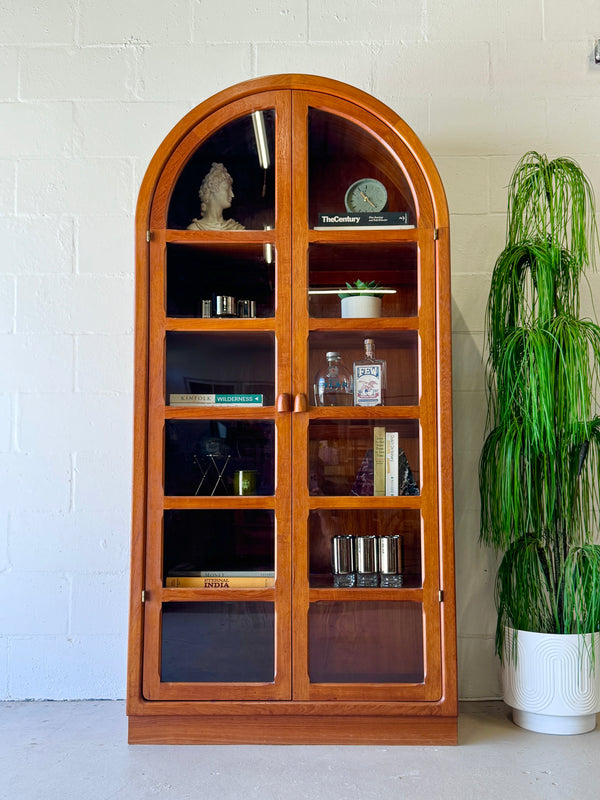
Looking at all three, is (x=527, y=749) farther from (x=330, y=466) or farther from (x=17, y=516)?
(x=17, y=516)

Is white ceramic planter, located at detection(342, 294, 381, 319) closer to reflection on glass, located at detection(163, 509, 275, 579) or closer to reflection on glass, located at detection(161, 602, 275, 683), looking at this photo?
reflection on glass, located at detection(163, 509, 275, 579)

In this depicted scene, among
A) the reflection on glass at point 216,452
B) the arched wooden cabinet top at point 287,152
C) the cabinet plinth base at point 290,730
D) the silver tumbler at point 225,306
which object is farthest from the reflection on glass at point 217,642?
the arched wooden cabinet top at point 287,152

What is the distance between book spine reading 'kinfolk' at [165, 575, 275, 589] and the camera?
6.56ft

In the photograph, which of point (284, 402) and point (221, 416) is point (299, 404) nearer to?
point (284, 402)

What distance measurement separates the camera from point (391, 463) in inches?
80.2

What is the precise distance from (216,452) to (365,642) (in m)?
0.66

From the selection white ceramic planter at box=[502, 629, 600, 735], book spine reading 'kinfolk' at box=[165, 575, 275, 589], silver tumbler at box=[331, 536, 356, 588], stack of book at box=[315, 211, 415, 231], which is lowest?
white ceramic planter at box=[502, 629, 600, 735]

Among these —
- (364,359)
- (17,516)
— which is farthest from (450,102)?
(17,516)

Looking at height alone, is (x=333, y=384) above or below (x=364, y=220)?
below

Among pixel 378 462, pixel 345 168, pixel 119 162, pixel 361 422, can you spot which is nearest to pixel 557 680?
pixel 378 462

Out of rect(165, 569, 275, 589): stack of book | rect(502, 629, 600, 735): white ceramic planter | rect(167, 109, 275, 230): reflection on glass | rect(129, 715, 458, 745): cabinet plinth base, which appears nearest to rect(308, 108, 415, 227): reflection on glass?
rect(167, 109, 275, 230): reflection on glass

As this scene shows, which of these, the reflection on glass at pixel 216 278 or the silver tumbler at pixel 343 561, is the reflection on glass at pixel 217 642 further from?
the reflection on glass at pixel 216 278

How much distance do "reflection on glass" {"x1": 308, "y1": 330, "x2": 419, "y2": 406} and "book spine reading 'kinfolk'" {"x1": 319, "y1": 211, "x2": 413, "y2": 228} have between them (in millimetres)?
313

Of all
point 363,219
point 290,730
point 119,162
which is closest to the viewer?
point 290,730
